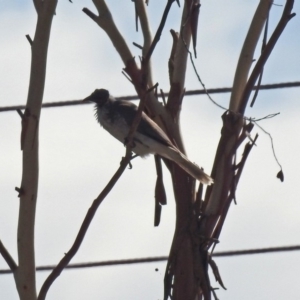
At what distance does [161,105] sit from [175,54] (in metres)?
0.38

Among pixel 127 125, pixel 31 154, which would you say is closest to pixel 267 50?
pixel 31 154

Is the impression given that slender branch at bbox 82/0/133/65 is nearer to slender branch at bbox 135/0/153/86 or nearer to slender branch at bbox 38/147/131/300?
slender branch at bbox 135/0/153/86

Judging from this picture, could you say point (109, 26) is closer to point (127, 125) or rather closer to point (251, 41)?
point (251, 41)

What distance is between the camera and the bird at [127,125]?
4481mm

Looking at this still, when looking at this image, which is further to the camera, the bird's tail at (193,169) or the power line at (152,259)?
the power line at (152,259)

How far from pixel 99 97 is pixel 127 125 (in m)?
0.67

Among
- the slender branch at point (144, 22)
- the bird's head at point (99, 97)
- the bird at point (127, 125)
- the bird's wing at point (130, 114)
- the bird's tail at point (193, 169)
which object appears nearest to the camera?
the bird's tail at point (193, 169)

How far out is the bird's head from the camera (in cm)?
591

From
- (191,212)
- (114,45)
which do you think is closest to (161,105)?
(114,45)

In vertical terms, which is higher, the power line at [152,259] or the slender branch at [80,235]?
the power line at [152,259]

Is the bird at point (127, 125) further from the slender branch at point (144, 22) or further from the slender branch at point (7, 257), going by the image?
the slender branch at point (7, 257)

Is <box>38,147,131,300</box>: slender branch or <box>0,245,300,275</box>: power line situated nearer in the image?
<box>38,147,131,300</box>: slender branch


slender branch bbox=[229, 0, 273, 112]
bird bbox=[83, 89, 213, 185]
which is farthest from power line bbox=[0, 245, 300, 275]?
slender branch bbox=[229, 0, 273, 112]

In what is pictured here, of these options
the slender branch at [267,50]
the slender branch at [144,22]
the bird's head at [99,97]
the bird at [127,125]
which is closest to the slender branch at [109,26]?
the slender branch at [144,22]
